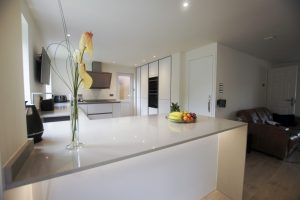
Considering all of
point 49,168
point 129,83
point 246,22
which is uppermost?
point 246,22

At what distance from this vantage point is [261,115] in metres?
3.94

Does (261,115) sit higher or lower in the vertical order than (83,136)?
lower

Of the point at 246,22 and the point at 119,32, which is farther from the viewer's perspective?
the point at 119,32

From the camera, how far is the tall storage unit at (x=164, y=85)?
4645 millimetres

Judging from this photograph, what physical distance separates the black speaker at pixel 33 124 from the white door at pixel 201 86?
11.0 ft

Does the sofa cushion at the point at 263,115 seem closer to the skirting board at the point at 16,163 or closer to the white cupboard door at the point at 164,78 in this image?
the white cupboard door at the point at 164,78

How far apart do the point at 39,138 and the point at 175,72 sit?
12.6 feet

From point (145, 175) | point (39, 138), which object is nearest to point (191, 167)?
point (145, 175)

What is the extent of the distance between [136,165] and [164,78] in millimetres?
3937

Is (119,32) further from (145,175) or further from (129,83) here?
(129,83)

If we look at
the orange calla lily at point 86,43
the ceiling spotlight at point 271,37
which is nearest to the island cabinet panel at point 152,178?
the orange calla lily at point 86,43

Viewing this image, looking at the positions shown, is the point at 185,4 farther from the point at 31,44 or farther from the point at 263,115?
the point at 263,115

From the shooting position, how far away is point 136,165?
3.86 feet

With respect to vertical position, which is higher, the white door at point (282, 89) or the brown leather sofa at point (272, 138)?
the white door at point (282, 89)
